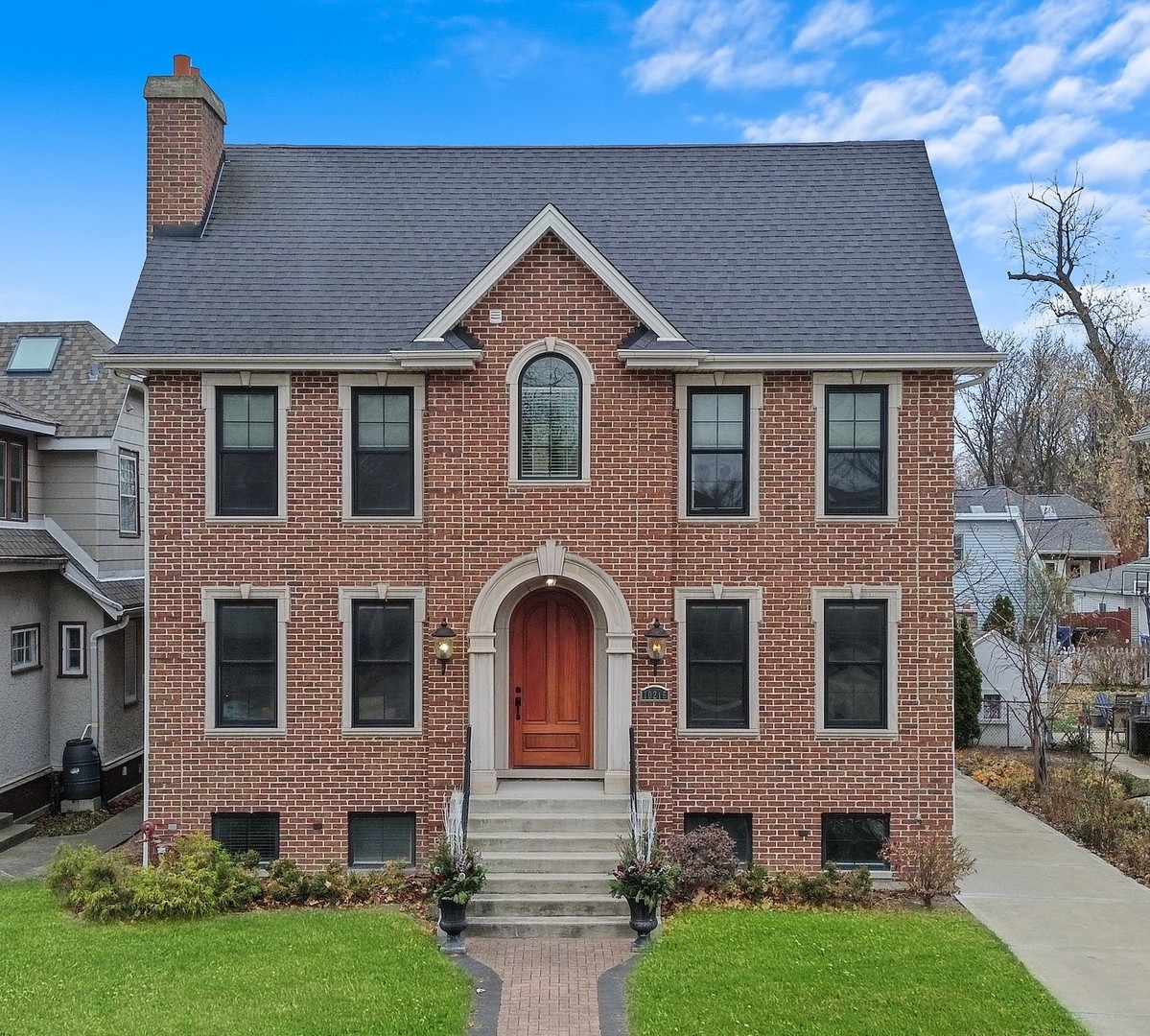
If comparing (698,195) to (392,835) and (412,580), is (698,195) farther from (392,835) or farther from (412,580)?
(392,835)

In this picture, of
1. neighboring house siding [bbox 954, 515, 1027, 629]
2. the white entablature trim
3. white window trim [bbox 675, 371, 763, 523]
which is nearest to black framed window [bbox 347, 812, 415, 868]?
white window trim [bbox 675, 371, 763, 523]

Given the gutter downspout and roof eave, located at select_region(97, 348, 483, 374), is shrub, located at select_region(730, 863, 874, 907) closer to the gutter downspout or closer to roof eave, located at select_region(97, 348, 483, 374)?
roof eave, located at select_region(97, 348, 483, 374)

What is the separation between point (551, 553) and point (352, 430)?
3.02 meters

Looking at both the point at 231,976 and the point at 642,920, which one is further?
the point at 642,920

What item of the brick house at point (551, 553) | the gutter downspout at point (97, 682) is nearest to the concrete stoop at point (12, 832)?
the gutter downspout at point (97, 682)

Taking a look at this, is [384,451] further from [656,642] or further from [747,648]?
[747,648]

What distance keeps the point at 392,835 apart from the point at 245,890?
199 centimetres

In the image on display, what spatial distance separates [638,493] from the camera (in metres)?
12.1

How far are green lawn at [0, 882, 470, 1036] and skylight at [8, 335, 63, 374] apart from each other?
1065cm

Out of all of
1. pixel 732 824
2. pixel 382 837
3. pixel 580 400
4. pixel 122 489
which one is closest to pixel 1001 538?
pixel 732 824

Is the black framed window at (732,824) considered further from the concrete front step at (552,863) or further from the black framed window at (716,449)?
the black framed window at (716,449)

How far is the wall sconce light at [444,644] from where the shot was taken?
11.9 metres

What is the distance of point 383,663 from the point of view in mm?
12320

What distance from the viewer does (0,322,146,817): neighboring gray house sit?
49.5ft
